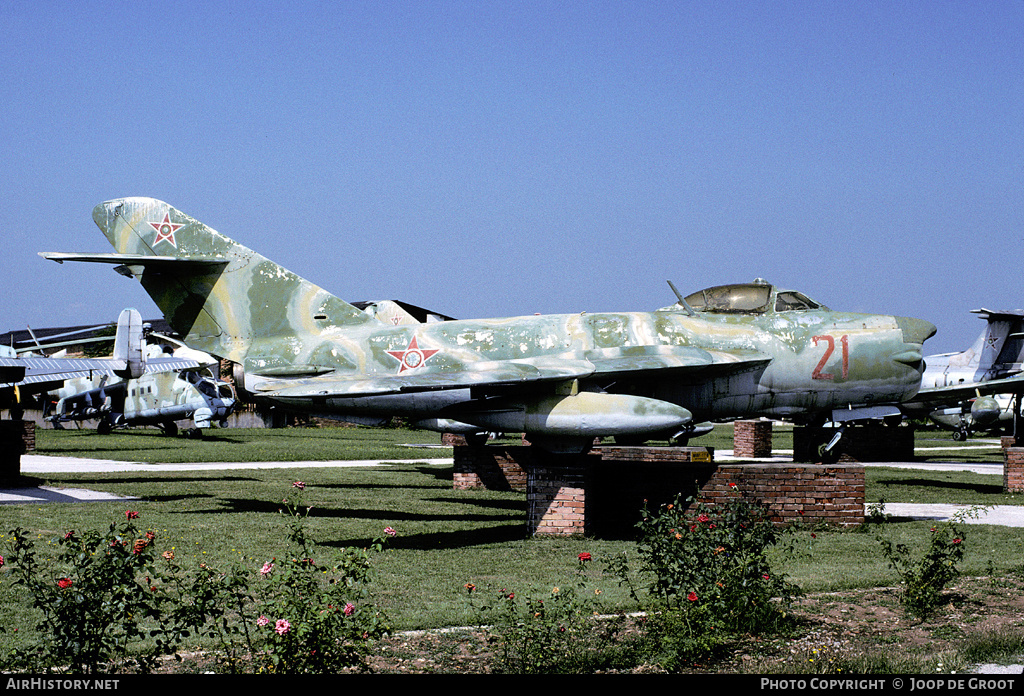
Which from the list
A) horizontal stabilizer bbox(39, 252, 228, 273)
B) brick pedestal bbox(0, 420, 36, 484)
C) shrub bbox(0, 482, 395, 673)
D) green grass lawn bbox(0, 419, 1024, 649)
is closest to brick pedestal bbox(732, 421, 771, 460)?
green grass lawn bbox(0, 419, 1024, 649)

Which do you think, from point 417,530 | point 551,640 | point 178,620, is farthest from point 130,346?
point 551,640

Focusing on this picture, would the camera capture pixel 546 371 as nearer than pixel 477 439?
Yes

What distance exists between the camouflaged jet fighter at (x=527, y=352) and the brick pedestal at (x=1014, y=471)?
679cm

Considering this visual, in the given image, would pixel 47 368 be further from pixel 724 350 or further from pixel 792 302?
pixel 792 302

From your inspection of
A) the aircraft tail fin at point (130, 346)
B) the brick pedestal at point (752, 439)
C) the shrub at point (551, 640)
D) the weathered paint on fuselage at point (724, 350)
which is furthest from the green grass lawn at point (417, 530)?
the aircraft tail fin at point (130, 346)

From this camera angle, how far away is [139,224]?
1741cm

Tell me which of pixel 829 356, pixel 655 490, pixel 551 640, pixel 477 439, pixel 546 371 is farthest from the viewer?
pixel 477 439

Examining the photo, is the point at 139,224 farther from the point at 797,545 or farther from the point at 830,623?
the point at 830,623

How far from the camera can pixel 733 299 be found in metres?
16.5

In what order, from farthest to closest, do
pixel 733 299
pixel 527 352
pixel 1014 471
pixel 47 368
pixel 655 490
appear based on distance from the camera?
pixel 47 368, pixel 1014 471, pixel 733 299, pixel 527 352, pixel 655 490

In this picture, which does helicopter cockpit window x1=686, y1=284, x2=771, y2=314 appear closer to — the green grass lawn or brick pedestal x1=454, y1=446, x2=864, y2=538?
brick pedestal x1=454, y1=446, x2=864, y2=538

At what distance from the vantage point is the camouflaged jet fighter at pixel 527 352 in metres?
14.4

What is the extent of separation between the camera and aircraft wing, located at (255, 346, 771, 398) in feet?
45.1

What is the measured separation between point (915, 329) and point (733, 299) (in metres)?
3.03
